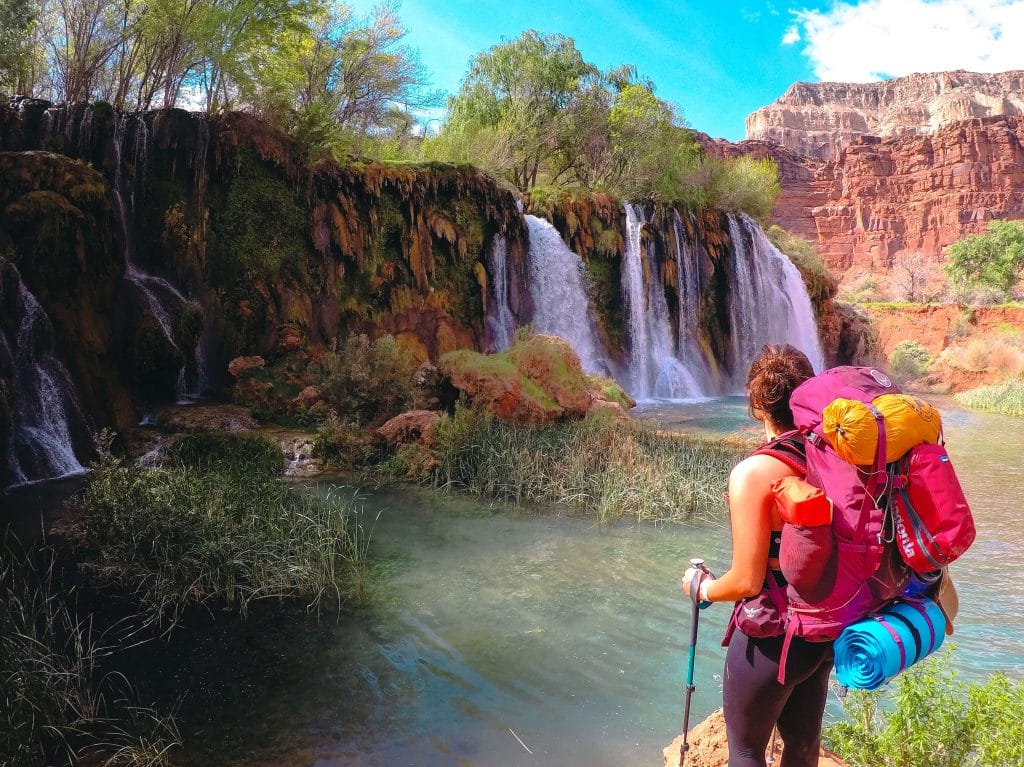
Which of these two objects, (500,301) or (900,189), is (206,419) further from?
(900,189)

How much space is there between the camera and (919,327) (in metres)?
31.5

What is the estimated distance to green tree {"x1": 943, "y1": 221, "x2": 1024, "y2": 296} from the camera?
39094mm

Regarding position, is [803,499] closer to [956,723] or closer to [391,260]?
[956,723]

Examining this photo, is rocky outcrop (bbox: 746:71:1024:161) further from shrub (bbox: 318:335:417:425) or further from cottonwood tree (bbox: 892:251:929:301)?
shrub (bbox: 318:335:417:425)

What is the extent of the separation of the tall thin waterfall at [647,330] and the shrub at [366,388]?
9.06 meters

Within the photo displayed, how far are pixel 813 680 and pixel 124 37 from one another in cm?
1801

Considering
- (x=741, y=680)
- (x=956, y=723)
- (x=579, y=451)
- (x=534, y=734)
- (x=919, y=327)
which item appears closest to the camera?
(x=741, y=680)

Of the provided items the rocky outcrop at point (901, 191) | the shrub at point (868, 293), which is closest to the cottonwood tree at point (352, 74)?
the shrub at point (868, 293)

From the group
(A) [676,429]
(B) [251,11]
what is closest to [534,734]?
(A) [676,429]

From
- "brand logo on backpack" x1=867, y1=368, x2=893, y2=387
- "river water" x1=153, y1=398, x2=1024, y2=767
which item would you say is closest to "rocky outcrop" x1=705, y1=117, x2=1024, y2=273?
"river water" x1=153, y1=398, x2=1024, y2=767

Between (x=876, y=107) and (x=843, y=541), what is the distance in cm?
11241

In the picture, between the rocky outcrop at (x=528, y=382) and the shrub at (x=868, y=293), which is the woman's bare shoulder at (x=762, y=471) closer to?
the rocky outcrop at (x=528, y=382)

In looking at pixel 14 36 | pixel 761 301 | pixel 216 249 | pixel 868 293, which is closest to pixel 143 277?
pixel 216 249

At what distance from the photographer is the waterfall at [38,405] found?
27.9ft
